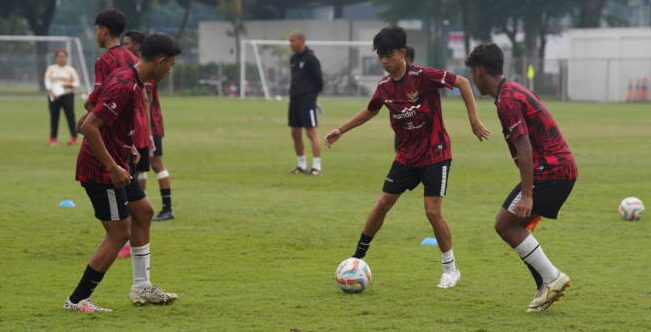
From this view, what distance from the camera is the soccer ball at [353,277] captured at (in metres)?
8.88

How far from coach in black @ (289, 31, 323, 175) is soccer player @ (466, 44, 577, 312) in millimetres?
11260

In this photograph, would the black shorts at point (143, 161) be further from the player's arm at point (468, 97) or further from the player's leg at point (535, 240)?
the player's leg at point (535, 240)

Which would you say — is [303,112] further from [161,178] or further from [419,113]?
[419,113]

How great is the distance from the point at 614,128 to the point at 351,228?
21.5 metres

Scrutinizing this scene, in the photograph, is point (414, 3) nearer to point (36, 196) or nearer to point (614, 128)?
point (614, 128)

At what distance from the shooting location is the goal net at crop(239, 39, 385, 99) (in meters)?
57.6

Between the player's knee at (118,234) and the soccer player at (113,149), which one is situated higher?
the soccer player at (113,149)

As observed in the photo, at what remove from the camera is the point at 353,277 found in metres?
8.88

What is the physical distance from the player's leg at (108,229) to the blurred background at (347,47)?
42.4 m

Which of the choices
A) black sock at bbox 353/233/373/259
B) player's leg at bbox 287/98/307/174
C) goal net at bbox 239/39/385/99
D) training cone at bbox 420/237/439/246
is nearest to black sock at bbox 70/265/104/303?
black sock at bbox 353/233/373/259

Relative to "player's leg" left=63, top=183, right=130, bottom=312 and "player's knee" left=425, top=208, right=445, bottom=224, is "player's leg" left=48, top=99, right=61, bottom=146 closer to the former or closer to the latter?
"player's knee" left=425, top=208, right=445, bottom=224

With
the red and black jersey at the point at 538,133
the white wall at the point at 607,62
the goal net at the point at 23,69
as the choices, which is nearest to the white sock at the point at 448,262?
the red and black jersey at the point at 538,133

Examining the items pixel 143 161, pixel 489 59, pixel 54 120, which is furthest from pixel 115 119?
pixel 54 120

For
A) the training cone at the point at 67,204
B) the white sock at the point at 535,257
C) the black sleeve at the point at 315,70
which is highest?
the black sleeve at the point at 315,70
